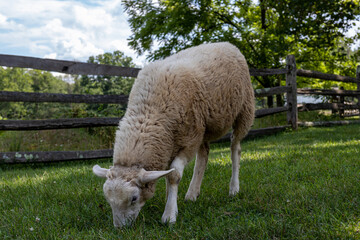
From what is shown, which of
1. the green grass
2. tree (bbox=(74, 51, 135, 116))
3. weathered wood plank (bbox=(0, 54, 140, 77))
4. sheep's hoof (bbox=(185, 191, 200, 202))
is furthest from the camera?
tree (bbox=(74, 51, 135, 116))

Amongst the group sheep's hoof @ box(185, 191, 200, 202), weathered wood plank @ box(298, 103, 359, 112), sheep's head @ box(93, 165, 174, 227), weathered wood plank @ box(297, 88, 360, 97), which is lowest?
sheep's hoof @ box(185, 191, 200, 202)

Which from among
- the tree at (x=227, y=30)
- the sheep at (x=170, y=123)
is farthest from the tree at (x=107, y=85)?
the sheep at (x=170, y=123)

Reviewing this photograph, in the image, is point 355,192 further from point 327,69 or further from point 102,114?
point 327,69

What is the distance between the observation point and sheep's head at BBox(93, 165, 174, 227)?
7.95 feet

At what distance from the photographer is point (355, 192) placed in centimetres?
286

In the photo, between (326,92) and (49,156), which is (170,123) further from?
(326,92)

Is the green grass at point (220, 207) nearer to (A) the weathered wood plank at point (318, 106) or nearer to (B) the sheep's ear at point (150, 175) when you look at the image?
(B) the sheep's ear at point (150, 175)

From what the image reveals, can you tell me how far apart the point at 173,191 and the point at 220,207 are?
1.53ft

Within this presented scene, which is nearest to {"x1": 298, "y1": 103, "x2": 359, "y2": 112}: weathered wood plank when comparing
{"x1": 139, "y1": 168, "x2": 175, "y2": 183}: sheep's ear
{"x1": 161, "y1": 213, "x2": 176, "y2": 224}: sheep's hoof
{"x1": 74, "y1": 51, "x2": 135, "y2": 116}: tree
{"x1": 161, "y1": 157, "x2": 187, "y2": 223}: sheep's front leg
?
{"x1": 74, "y1": 51, "x2": 135, "y2": 116}: tree

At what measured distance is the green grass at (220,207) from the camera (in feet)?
7.26

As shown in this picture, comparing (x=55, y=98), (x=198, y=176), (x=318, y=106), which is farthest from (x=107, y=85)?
(x=198, y=176)

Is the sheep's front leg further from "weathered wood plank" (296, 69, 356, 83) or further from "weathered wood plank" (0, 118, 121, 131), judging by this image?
"weathered wood plank" (296, 69, 356, 83)

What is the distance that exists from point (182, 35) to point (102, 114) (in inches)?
210

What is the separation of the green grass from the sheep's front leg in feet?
0.27
